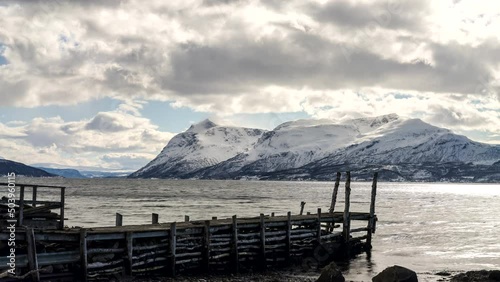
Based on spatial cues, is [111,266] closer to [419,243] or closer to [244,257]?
[244,257]

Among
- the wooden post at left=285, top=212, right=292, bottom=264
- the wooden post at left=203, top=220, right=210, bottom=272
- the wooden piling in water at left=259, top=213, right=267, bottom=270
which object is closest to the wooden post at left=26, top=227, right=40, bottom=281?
the wooden post at left=203, top=220, right=210, bottom=272

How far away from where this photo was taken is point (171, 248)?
85.5 feet

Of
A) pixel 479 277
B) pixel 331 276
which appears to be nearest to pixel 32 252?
pixel 331 276

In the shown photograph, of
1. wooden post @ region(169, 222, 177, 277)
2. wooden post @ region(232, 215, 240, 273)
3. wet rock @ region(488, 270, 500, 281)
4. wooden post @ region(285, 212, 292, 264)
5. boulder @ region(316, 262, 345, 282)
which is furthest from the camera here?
wooden post @ region(285, 212, 292, 264)

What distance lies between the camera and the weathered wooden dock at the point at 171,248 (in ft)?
72.5

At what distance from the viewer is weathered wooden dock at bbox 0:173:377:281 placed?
22094 millimetres

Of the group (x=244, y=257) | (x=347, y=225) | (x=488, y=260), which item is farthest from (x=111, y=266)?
(x=488, y=260)

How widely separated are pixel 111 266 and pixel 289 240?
40.4 ft

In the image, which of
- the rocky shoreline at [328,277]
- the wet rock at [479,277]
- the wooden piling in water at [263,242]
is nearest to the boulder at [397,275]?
the rocky shoreline at [328,277]

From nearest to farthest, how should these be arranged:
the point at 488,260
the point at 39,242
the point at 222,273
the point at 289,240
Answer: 1. the point at 39,242
2. the point at 222,273
3. the point at 289,240
4. the point at 488,260

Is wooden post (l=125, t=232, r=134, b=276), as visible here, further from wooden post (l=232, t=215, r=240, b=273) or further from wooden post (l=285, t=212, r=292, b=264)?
wooden post (l=285, t=212, r=292, b=264)

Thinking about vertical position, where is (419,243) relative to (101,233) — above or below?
below

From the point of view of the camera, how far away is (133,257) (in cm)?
2473

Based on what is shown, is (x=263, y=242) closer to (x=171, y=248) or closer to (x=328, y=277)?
(x=171, y=248)
